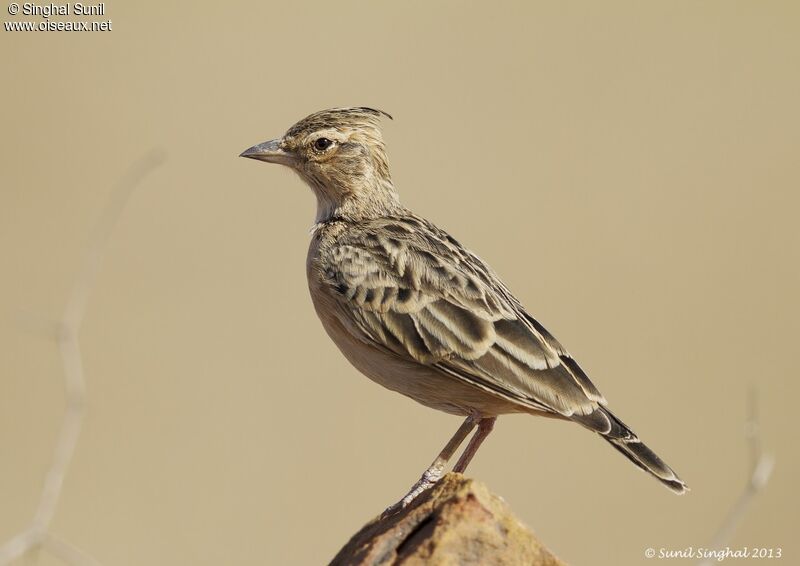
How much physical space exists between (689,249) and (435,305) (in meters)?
12.6

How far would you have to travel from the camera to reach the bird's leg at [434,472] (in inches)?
233

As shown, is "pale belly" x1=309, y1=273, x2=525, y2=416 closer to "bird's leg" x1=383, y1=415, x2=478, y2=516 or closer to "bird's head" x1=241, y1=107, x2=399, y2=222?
"bird's leg" x1=383, y1=415, x2=478, y2=516

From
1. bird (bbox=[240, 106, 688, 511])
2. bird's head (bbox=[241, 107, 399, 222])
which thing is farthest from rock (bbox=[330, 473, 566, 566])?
bird's head (bbox=[241, 107, 399, 222])

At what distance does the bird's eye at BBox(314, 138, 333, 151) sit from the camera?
796 centimetres

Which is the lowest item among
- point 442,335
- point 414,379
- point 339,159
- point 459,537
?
point 459,537

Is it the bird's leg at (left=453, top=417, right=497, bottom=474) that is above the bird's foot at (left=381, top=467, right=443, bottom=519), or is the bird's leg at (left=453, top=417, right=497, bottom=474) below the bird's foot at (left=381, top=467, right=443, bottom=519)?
above

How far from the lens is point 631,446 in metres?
6.16

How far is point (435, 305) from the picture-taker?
676 centimetres

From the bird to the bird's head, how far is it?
134mm

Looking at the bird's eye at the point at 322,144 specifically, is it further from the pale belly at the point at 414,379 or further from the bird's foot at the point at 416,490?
the bird's foot at the point at 416,490

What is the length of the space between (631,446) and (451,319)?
114cm

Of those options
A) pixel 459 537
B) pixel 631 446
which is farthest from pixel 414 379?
pixel 459 537

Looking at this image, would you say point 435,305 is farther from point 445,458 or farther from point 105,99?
point 105,99

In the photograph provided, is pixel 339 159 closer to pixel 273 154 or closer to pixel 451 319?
pixel 273 154
